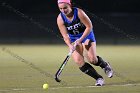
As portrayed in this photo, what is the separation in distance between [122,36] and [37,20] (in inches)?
181

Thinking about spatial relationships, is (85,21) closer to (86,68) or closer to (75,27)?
(75,27)

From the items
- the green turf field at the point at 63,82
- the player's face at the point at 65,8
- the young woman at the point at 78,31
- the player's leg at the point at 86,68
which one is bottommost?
the green turf field at the point at 63,82

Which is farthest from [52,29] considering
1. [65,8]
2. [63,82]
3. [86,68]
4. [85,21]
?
[65,8]

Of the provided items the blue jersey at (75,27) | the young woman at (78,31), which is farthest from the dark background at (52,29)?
the blue jersey at (75,27)

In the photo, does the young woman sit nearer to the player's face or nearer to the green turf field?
the player's face

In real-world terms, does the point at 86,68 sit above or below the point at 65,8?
below

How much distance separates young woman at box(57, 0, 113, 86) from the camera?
7572 millimetres

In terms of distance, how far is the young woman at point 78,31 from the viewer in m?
7.57

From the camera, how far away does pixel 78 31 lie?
25.7 feet

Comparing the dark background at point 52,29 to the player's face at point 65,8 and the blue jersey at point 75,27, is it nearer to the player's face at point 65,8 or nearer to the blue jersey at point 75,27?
the blue jersey at point 75,27

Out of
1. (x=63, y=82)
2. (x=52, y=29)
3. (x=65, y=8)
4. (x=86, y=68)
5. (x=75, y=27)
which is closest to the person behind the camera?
(x=65, y=8)

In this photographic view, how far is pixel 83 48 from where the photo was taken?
26.6 ft

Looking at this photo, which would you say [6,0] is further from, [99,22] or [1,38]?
[99,22]

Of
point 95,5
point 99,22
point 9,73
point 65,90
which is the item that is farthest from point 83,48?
point 95,5
